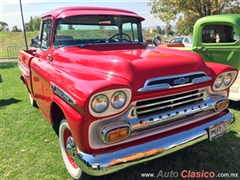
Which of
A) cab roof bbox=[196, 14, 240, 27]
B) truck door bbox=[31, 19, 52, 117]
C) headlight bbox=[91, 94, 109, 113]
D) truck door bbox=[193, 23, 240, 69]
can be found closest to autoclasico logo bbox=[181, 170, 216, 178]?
headlight bbox=[91, 94, 109, 113]

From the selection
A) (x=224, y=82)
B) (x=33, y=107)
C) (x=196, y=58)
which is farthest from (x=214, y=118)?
(x=33, y=107)

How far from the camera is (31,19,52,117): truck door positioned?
9.35 ft

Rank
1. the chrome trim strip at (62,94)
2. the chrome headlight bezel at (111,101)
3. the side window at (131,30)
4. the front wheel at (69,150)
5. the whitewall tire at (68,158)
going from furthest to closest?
the side window at (131,30)
the whitewall tire at (68,158)
the front wheel at (69,150)
the chrome trim strip at (62,94)
the chrome headlight bezel at (111,101)

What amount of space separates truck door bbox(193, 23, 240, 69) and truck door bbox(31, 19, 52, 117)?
3385 mm

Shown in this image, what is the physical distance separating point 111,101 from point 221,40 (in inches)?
164

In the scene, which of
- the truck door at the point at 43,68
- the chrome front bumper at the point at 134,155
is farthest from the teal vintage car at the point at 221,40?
the truck door at the point at 43,68

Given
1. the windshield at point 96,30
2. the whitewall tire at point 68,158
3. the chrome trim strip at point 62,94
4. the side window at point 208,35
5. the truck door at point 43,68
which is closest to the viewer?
the chrome trim strip at point 62,94

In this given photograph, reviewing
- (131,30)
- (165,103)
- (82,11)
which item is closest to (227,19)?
(131,30)

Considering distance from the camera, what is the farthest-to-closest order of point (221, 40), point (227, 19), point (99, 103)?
point (221, 40) < point (227, 19) < point (99, 103)

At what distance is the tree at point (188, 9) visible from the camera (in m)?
11.8

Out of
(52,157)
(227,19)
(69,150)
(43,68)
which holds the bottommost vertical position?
(52,157)

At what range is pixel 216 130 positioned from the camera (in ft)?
8.09

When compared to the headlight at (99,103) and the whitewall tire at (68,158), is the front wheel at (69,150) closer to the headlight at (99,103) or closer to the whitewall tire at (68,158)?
the whitewall tire at (68,158)

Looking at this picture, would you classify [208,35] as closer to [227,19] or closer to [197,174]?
[227,19]
